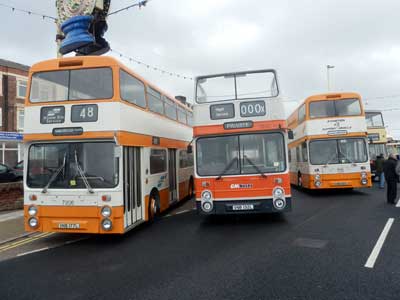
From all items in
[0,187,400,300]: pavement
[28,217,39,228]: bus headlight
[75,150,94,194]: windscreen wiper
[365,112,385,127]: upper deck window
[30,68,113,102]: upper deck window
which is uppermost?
[365,112,385,127]: upper deck window

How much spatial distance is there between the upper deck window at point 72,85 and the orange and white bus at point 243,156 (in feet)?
8.68

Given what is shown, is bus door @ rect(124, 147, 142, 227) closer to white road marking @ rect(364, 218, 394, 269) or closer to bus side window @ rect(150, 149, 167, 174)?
bus side window @ rect(150, 149, 167, 174)

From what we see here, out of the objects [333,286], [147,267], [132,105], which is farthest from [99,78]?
[333,286]

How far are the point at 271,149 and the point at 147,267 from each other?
441 cm

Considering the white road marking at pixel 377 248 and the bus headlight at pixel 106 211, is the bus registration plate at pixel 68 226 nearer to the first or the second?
the bus headlight at pixel 106 211

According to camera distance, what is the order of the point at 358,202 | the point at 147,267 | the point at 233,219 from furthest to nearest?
the point at 358,202
the point at 233,219
the point at 147,267

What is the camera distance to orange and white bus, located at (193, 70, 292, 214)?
799 cm

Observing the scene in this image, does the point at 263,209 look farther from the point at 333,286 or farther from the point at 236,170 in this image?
the point at 333,286

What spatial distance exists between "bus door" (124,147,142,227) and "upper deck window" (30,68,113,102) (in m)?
1.42

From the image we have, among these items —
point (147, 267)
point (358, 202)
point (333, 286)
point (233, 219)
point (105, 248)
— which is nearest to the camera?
point (333, 286)

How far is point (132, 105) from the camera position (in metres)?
7.70

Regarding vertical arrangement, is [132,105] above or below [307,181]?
above

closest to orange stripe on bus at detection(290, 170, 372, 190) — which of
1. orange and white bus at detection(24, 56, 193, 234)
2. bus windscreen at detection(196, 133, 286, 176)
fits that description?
bus windscreen at detection(196, 133, 286, 176)

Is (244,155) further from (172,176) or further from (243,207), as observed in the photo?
(172,176)
